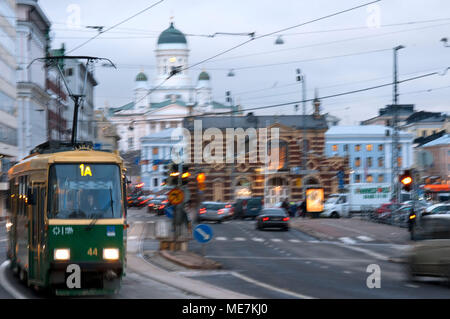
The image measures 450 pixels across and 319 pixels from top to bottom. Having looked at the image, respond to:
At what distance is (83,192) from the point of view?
17344mm

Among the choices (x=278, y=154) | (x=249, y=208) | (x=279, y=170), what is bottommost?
(x=249, y=208)

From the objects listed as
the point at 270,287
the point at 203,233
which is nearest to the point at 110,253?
the point at 270,287

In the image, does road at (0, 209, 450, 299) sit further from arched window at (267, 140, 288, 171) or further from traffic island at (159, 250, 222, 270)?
arched window at (267, 140, 288, 171)

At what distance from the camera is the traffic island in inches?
1011

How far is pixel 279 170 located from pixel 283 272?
70.7 meters

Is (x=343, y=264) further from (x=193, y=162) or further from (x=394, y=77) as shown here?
(x=193, y=162)


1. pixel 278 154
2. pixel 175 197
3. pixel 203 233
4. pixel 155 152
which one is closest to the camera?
pixel 203 233

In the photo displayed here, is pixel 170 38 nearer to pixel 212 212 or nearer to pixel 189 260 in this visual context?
Result: pixel 212 212

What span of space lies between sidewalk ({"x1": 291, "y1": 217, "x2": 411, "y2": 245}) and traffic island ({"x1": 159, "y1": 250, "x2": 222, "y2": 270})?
13066 millimetres

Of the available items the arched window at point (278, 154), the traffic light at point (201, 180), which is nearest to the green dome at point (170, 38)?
the arched window at point (278, 154)

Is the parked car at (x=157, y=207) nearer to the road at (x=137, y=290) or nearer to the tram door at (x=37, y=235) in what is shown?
the road at (x=137, y=290)

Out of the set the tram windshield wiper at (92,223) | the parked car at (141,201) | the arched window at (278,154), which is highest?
the arched window at (278,154)

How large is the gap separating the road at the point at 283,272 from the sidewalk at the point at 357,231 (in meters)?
1.97

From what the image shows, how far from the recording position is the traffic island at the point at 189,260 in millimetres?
25688
